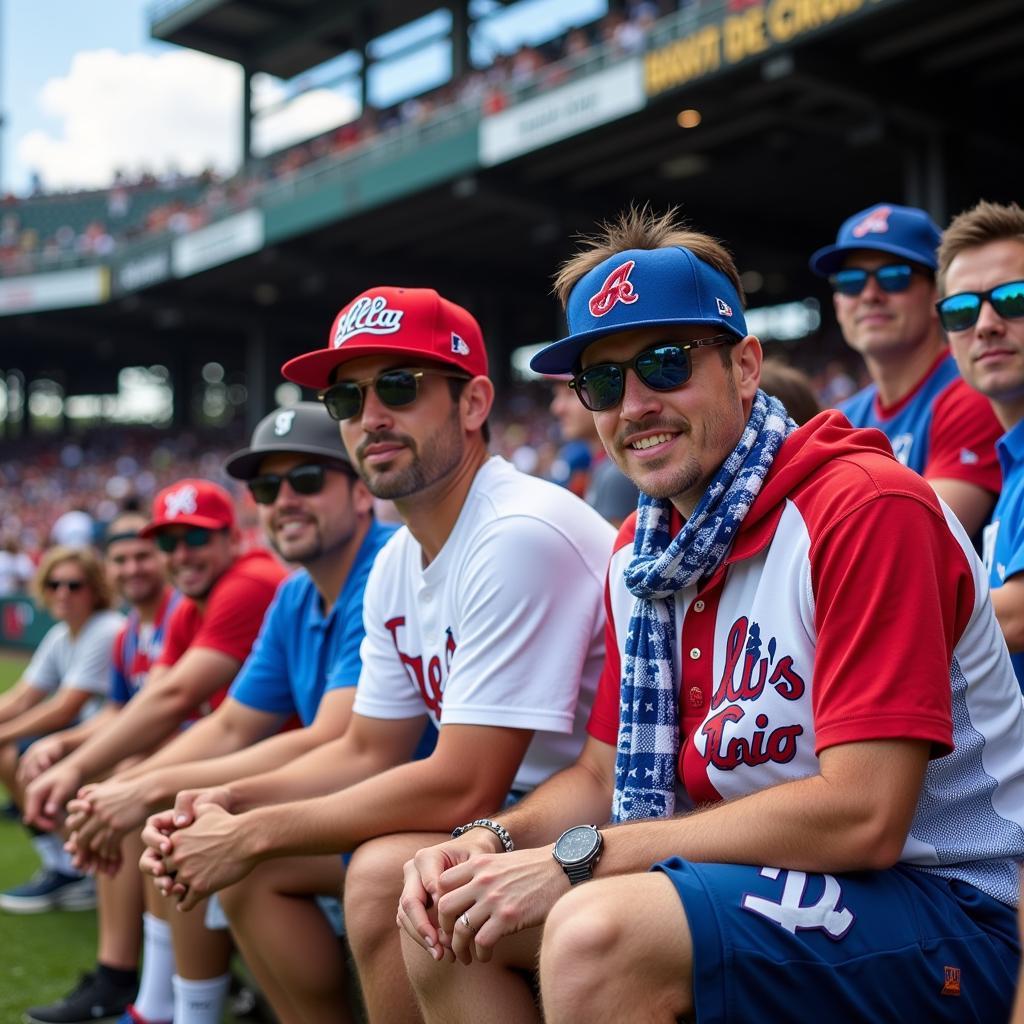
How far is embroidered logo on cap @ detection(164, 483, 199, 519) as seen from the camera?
415 centimetres

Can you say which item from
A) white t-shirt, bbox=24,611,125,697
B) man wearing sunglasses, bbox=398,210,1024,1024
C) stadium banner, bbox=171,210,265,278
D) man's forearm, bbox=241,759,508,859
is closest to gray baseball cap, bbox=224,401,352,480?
man's forearm, bbox=241,759,508,859

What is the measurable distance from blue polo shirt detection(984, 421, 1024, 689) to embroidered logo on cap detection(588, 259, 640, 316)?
102cm

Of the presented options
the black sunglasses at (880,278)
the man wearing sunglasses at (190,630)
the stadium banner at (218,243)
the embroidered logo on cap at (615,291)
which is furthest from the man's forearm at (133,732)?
the stadium banner at (218,243)

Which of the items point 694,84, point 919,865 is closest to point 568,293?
point 919,865

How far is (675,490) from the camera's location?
2021mm

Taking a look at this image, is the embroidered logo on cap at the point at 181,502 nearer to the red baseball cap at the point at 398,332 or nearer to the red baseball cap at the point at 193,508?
the red baseball cap at the point at 193,508

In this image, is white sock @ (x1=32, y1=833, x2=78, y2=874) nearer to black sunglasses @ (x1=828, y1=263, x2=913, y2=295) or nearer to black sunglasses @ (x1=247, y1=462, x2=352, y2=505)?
black sunglasses @ (x1=247, y1=462, x2=352, y2=505)

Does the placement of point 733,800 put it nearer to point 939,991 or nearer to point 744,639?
point 744,639

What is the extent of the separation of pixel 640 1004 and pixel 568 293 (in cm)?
127

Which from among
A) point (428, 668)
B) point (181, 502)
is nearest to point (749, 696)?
point (428, 668)

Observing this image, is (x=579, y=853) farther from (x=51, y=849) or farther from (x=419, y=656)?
(x=51, y=849)

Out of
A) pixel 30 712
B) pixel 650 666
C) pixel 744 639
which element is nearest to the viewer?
pixel 744 639

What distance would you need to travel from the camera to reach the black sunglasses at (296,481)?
11.3 feet

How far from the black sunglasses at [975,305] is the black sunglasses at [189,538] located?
2573 millimetres
